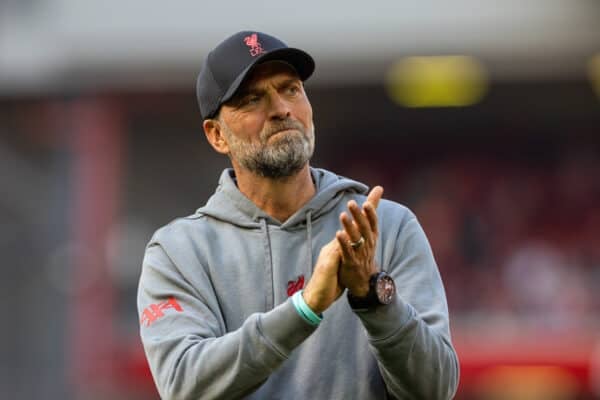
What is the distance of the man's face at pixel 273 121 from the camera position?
3.62 m

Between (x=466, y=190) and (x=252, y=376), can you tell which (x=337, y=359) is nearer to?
(x=252, y=376)

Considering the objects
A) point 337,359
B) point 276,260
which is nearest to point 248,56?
point 276,260

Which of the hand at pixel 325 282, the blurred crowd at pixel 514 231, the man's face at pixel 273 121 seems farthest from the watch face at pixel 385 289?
the blurred crowd at pixel 514 231

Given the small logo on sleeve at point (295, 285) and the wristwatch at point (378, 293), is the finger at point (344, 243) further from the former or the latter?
the small logo on sleeve at point (295, 285)

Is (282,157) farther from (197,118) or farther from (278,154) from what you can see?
(197,118)

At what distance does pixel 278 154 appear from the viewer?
11.9ft

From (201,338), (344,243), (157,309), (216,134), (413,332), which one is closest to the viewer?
(344,243)

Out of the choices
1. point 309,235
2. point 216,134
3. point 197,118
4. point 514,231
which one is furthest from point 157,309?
point 197,118

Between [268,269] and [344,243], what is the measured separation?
47 centimetres

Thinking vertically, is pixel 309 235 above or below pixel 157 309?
above

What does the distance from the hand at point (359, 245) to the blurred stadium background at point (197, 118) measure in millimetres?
10467

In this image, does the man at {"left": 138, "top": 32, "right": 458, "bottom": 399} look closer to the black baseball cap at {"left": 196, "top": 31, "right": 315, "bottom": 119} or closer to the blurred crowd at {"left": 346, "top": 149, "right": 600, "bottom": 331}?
the black baseball cap at {"left": 196, "top": 31, "right": 315, "bottom": 119}

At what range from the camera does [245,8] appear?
15617mm

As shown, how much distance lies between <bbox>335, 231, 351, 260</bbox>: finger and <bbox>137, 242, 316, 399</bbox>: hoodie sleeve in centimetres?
18
